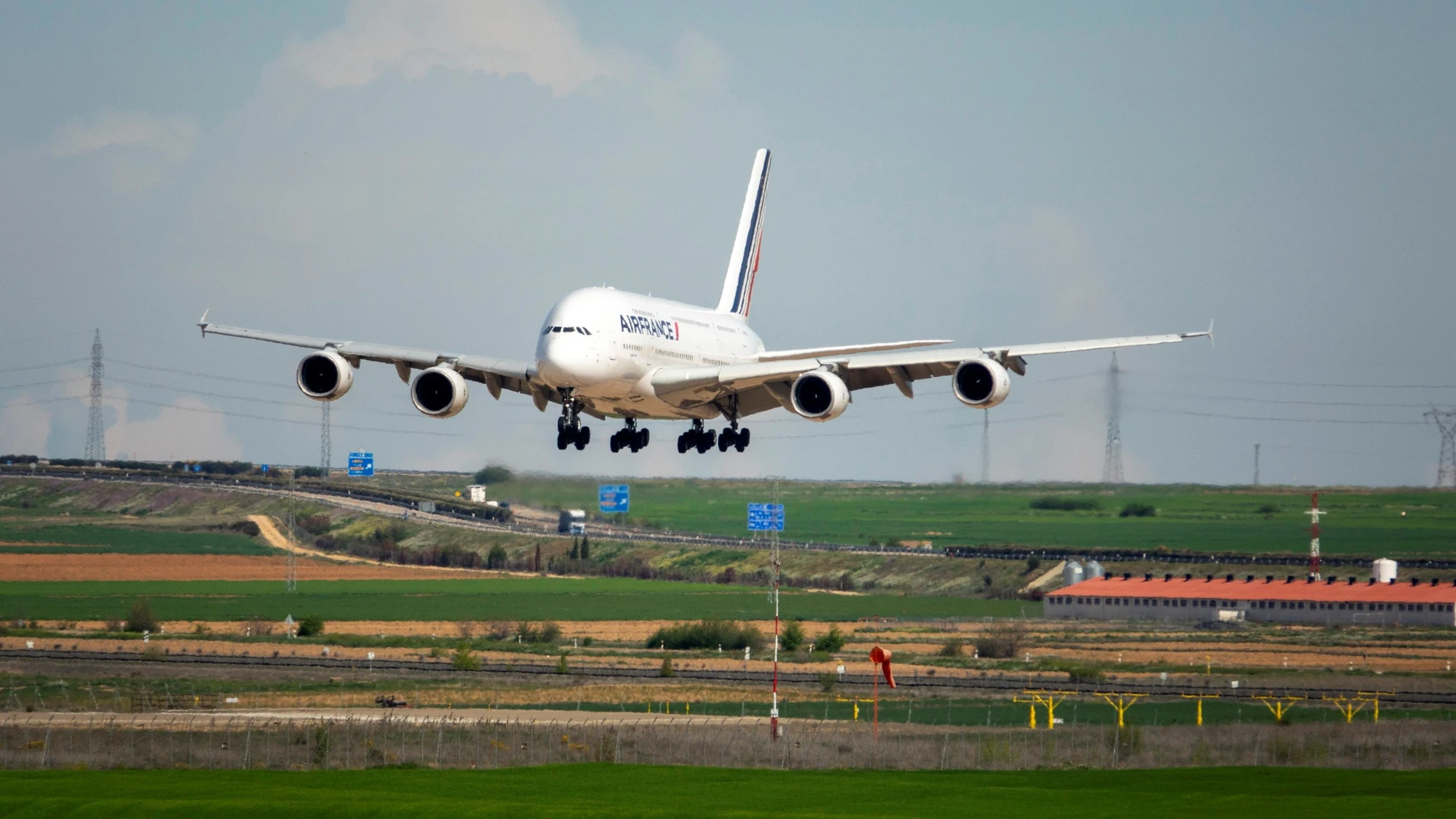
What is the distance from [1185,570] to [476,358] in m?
108

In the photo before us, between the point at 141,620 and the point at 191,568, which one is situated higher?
the point at 191,568

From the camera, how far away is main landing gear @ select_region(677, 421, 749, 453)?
226 ft

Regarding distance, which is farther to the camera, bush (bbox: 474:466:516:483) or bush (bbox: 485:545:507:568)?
bush (bbox: 485:545:507:568)

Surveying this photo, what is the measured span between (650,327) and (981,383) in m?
11.9

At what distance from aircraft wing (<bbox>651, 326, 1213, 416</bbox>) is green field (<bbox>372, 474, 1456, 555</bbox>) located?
87182 mm

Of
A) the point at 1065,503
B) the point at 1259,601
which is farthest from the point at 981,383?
the point at 1065,503

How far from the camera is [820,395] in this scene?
→ 2359 inches

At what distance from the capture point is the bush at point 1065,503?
7032 inches

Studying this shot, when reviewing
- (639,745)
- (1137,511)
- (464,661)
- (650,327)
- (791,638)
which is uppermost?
(650,327)

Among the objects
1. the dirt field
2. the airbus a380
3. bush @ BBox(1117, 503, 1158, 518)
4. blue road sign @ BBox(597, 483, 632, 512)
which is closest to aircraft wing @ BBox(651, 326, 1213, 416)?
the airbus a380

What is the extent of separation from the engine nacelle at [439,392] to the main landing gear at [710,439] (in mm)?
12252

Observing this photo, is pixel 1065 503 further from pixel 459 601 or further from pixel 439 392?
pixel 439 392

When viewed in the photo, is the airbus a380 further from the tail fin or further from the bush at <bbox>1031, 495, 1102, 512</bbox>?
the bush at <bbox>1031, 495, 1102, 512</bbox>

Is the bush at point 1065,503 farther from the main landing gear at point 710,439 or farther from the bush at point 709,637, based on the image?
the main landing gear at point 710,439
